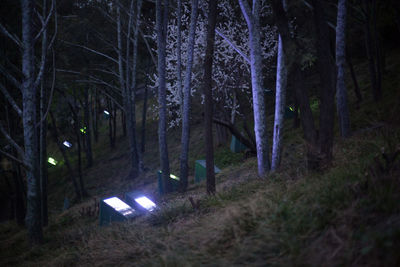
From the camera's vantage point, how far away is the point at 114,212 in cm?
823

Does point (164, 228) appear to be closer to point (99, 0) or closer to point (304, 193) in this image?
point (304, 193)

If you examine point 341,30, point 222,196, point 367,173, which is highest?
point 341,30

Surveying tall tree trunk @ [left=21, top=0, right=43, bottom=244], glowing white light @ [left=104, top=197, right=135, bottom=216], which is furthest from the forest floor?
tall tree trunk @ [left=21, top=0, right=43, bottom=244]

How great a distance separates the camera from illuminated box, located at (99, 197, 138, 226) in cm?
811

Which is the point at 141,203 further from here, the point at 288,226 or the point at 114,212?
the point at 288,226

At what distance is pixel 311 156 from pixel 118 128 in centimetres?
3266

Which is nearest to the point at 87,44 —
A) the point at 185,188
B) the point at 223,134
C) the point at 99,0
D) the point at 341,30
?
the point at 99,0

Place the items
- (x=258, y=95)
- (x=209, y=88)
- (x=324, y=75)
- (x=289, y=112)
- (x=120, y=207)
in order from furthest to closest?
(x=289, y=112) < (x=258, y=95) < (x=120, y=207) < (x=209, y=88) < (x=324, y=75)

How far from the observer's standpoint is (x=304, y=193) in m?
4.21

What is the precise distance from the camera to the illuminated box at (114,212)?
319 inches

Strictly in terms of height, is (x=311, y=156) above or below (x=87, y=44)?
below

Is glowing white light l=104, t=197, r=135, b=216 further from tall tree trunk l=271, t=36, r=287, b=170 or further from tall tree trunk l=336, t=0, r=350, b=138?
tall tree trunk l=336, t=0, r=350, b=138

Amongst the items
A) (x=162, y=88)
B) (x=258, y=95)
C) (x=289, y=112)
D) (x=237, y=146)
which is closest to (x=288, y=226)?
(x=258, y=95)

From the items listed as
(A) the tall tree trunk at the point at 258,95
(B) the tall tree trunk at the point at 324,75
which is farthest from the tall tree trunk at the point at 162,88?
(B) the tall tree trunk at the point at 324,75
